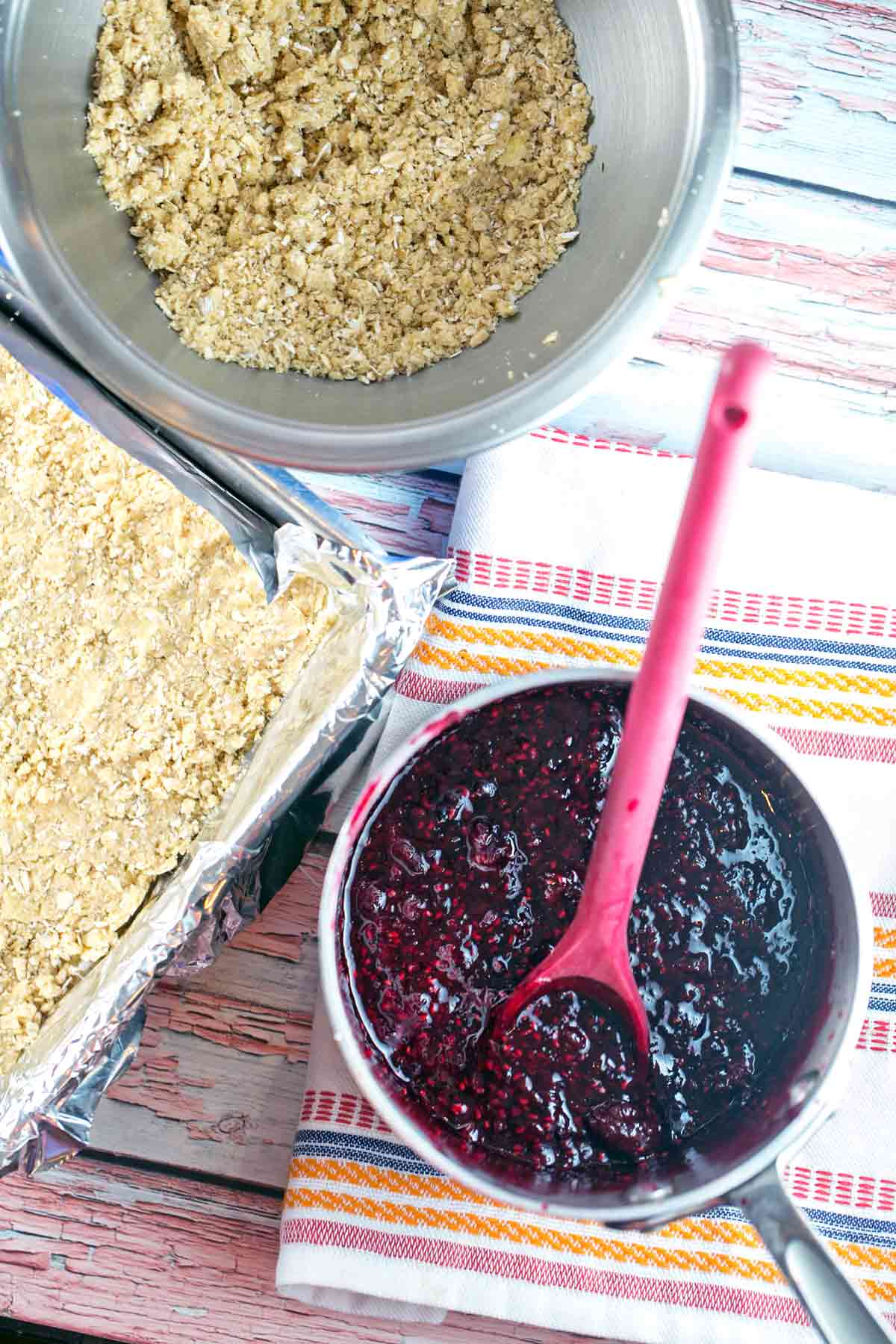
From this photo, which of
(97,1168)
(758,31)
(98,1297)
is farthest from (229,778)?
(758,31)

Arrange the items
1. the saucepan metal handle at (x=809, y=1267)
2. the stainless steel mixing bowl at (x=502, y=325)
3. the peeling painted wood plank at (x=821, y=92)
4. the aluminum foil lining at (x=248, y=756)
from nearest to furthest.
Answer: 1. the saucepan metal handle at (x=809, y=1267)
2. the stainless steel mixing bowl at (x=502, y=325)
3. the aluminum foil lining at (x=248, y=756)
4. the peeling painted wood plank at (x=821, y=92)

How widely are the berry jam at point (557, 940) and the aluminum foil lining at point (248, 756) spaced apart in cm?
10

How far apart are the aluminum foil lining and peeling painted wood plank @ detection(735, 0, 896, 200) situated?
0.45m

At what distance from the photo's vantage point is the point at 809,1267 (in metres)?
0.64

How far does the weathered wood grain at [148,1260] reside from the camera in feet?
3.10

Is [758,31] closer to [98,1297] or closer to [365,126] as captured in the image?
[365,126]

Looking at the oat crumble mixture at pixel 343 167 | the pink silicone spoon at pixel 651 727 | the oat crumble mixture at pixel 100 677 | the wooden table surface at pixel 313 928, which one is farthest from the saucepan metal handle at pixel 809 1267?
the oat crumble mixture at pixel 343 167

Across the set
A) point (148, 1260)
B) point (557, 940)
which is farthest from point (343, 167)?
point (148, 1260)

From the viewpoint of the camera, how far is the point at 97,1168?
0.95 metres

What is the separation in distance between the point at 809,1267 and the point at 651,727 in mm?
314

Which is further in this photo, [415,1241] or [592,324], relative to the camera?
[415,1241]

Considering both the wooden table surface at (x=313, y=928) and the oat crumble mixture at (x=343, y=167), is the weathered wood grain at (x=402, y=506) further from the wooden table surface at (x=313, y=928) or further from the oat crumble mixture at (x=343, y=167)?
the oat crumble mixture at (x=343, y=167)

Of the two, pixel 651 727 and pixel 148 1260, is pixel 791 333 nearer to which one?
pixel 651 727

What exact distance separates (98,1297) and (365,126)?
94 centimetres
